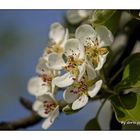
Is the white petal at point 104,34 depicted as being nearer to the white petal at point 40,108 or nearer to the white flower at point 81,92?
the white flower at point 81,92

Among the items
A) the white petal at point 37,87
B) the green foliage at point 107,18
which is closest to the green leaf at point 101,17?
the green foliage at point 107,18

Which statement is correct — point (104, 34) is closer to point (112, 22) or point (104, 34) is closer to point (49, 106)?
point (112, 22)

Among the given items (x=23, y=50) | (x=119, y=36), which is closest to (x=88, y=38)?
(x=119, y=36)

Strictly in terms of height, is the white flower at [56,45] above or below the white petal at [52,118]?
above

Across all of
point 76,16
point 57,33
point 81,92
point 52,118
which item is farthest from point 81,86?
point 76,16

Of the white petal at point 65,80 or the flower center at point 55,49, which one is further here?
the flower center at point 55,49
